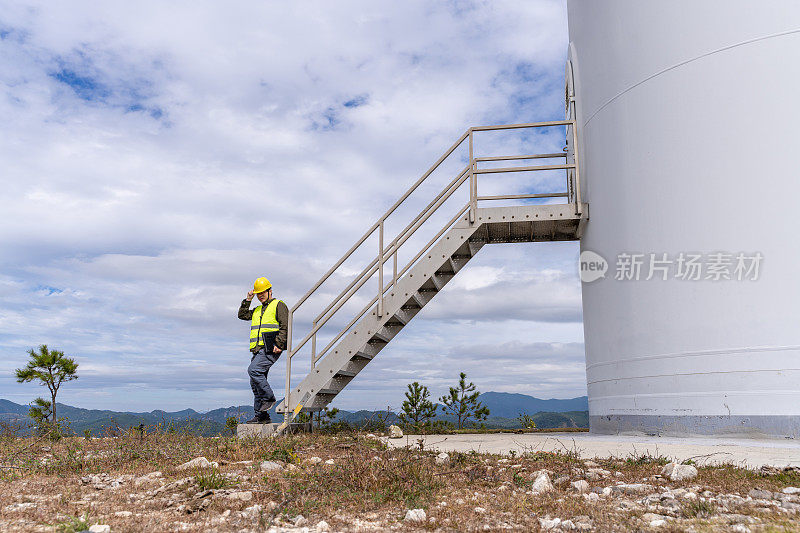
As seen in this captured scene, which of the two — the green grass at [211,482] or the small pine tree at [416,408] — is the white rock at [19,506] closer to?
the green grass at [211,482]

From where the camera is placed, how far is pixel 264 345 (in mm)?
9891

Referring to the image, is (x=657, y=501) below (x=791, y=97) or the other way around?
below

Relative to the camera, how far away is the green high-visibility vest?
9.94m

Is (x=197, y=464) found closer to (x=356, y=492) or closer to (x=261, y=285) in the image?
(x=356, y=492)

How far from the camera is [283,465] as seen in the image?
20.4ft

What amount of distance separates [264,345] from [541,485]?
5967 millimetres

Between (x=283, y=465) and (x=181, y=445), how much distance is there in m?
1.83

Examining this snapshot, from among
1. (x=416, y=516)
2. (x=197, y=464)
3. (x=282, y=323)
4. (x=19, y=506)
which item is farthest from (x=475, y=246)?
(x=19, y=506)

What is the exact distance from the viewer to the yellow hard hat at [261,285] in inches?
403

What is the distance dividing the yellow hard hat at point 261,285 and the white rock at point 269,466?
440 cm

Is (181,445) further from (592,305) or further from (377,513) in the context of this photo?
(592,305)

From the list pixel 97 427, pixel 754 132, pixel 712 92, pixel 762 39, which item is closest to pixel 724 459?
pixel 754 132

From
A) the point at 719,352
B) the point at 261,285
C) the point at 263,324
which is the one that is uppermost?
the point at 261,285

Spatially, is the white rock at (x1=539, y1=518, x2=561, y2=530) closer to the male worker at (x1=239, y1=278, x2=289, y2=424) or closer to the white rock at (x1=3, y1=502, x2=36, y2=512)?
the white rock at (x1=3, y1=502, x2=36, y2=512)
